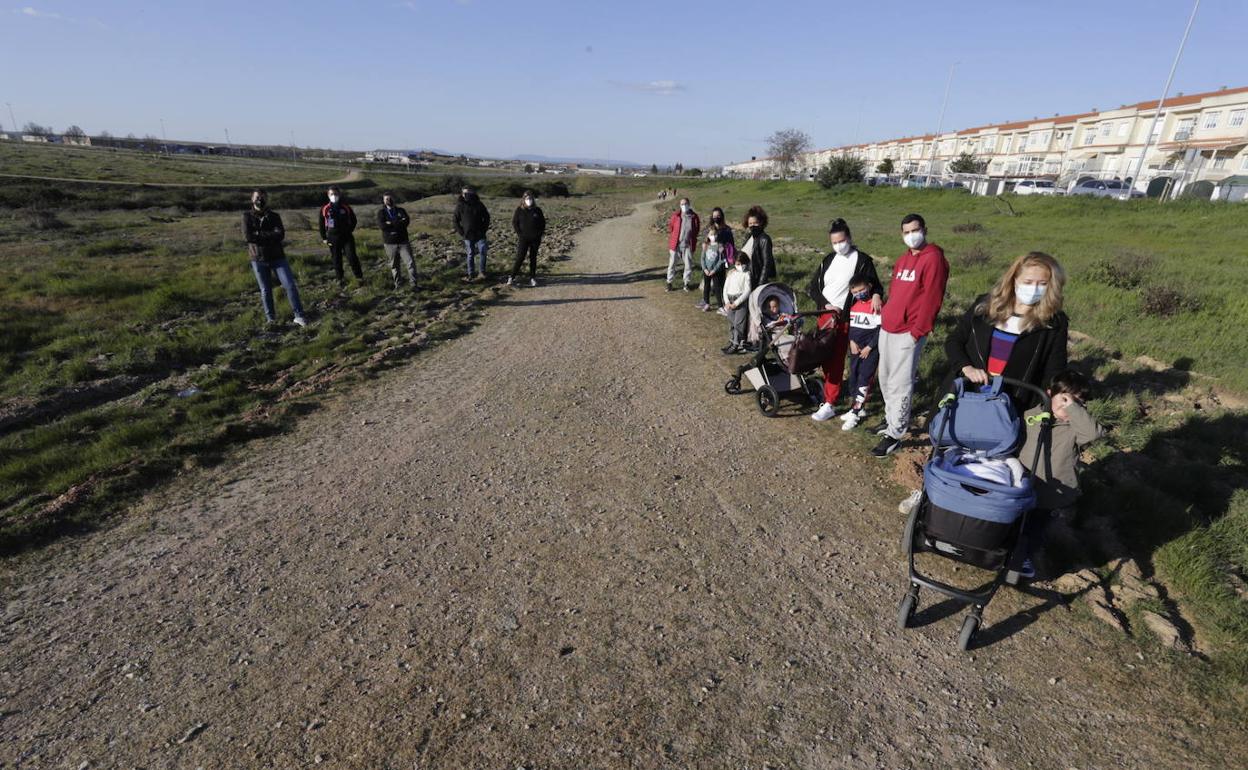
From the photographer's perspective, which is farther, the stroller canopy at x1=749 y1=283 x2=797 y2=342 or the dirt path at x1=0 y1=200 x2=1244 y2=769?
the stroller canopy at x1=749 y1=283 x2=797 y2=342

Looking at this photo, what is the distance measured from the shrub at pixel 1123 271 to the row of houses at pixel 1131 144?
74.9 feet

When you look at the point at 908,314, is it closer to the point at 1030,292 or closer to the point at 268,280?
the point at 1030,292

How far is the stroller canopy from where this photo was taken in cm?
659

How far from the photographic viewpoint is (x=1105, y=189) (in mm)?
32562

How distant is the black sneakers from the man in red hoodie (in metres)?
0.09

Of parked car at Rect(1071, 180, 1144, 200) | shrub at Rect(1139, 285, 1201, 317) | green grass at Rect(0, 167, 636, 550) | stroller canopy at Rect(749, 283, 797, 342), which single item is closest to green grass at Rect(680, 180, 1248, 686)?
shrub at Rect(1139, 285, 1201, 317)

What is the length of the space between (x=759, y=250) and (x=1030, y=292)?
163 inches

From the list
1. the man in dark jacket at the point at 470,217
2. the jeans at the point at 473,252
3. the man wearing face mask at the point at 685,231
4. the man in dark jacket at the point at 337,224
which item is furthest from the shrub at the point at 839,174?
the man in dark jacket at the point at 337,224

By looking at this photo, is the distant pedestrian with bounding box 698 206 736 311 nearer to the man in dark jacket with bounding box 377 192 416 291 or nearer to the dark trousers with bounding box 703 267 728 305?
the dark trousers with bounding box 703 267 728 305

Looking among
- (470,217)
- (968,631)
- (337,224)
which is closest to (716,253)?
(470,217)

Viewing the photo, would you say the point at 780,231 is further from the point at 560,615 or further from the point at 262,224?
the point at 560,615

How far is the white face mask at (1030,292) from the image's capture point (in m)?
3.60

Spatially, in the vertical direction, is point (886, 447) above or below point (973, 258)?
below

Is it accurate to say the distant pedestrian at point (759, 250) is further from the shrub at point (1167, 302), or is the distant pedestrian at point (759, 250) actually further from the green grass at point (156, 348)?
the shrub at point (1167, 302)
